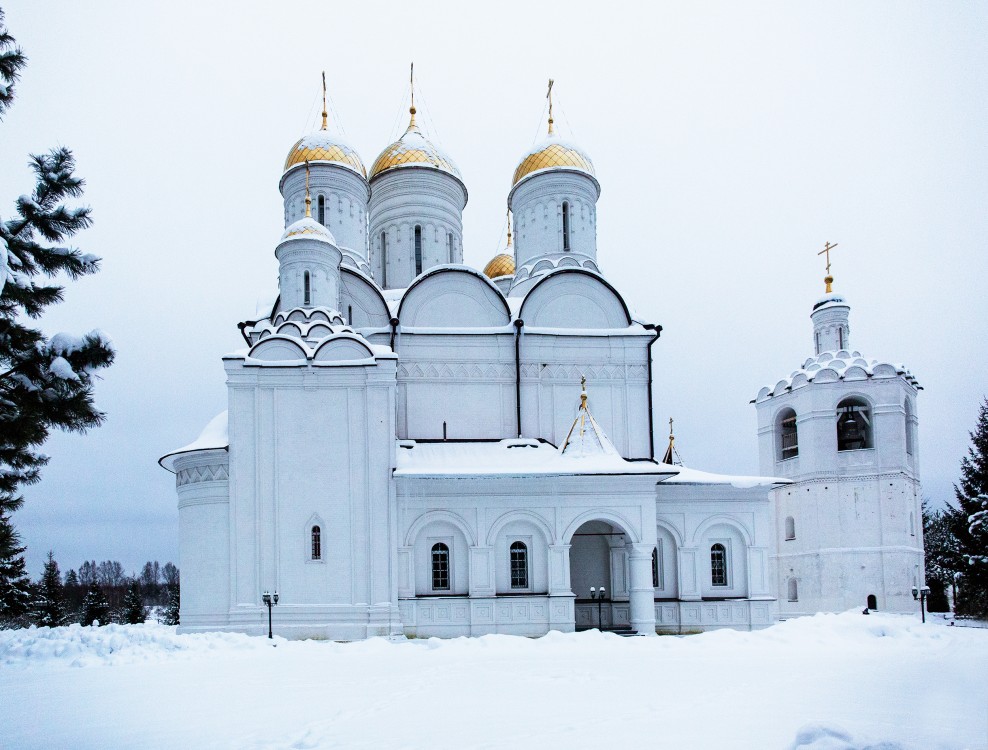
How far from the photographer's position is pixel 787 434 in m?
26.9

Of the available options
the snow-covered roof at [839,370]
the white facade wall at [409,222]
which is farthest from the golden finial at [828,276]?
the white facade wall at [409,222]

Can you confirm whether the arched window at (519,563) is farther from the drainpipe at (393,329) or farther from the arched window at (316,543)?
the drainpipe at (393,329)

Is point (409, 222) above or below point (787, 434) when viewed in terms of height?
above

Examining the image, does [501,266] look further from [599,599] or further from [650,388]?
[599,599]

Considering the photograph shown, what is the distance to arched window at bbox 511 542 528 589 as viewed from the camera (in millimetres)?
16203

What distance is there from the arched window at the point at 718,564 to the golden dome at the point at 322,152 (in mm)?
12378

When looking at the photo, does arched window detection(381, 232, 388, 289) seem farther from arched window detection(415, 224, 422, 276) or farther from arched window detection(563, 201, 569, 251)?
arched window detection(563, 201, 569, 251)

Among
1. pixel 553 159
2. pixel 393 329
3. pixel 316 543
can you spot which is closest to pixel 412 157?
pixel 553 159

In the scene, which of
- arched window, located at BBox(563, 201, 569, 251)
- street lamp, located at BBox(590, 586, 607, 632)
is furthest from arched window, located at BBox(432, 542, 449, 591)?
arched window, located at BBox(563, 201, 569, 251)

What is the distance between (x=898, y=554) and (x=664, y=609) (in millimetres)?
10080

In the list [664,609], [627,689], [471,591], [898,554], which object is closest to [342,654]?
[471,591]

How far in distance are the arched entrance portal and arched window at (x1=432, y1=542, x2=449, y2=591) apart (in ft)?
9.10

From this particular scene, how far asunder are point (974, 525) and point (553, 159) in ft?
46.3

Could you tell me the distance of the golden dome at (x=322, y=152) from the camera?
20.6 m
